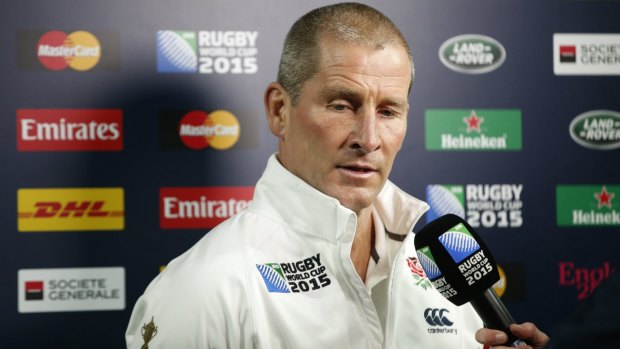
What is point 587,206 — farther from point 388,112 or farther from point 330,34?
point 330,34

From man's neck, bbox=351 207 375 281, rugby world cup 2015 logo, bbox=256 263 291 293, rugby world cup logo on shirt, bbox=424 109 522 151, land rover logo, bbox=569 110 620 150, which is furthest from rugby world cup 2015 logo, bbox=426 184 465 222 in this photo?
rugby world cup 2015 logo, bbox=256 263 291 293

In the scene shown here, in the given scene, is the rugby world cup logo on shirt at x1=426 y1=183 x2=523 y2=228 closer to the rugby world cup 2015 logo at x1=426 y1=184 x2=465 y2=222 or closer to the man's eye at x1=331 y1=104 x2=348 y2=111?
the rugby world cup 2015 logo at x1=426 y1=184 x2=465 y2=222

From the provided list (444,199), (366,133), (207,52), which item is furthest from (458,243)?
(207,52)

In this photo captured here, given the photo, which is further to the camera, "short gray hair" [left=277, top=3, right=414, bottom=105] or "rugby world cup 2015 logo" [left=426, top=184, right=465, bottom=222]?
"rugby world cup 2015 logo" [left=426, top=184, right=465, bottom=222]

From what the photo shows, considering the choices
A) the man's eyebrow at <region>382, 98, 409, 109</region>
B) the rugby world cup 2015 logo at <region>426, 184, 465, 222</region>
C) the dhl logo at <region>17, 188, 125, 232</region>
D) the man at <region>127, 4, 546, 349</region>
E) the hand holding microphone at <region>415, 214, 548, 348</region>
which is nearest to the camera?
the hand holding microphone at <region>415, 214, 548, 348</region>

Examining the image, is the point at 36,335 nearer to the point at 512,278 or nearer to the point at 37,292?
the point at 37,292

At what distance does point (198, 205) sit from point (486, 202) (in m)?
0.88

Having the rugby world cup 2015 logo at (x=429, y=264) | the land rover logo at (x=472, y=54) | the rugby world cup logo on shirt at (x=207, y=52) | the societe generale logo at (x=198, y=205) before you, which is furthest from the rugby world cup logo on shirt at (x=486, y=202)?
the rugby world cup 2015 logo at (x=429, y=264)

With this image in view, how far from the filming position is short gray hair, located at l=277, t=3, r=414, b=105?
4.54ft

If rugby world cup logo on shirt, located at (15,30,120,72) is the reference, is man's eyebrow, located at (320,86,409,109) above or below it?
below


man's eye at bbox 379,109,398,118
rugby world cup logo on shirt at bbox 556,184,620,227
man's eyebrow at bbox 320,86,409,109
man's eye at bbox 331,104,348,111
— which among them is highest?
man's eyebrow at bbox 320,86,409,109

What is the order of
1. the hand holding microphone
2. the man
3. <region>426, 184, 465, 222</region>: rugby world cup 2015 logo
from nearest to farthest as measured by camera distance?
the hand holding microphone → the man → <region>426, 184, 465, 222</region>: rugby world cup 2015 logo

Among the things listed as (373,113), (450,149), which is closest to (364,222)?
(373,113)

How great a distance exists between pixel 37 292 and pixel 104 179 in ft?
1.21
